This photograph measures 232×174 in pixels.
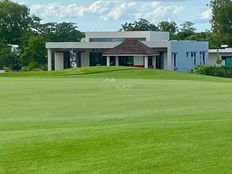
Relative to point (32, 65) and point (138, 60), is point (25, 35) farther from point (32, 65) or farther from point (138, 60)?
point (138, 60)

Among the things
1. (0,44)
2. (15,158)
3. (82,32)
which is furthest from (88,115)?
(82,32)

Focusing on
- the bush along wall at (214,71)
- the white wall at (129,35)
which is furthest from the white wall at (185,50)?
the white wall at (129,35)

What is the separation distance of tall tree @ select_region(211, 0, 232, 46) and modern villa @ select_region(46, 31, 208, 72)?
2862 cm

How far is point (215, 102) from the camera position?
Result: 20797 mm

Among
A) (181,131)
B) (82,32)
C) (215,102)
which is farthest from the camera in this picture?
(82,32)

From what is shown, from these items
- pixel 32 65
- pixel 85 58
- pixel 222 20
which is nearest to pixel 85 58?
pixel 85 58

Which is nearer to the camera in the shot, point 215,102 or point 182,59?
point 215,102

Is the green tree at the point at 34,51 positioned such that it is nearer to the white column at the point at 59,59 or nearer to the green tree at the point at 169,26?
the white column at the point at 59,59

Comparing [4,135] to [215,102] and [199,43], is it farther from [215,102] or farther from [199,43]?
[199,43]

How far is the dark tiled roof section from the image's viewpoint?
3047 inches

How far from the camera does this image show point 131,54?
255 ft

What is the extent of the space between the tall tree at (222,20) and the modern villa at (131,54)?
2862 cm

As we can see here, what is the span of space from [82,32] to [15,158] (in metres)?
123

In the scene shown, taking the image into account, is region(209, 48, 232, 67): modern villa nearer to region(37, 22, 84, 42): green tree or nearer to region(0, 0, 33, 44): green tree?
region(37, 22, 84, 42): green tree
